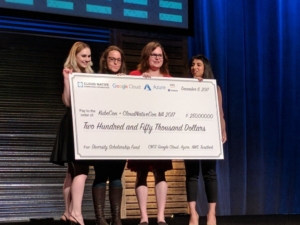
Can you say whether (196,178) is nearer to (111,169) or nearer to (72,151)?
(111,169)

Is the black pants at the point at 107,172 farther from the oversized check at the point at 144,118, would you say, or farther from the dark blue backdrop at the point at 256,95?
the dark blue backdrop at the point at 256,95

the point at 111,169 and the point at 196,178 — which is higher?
the point at 111,169

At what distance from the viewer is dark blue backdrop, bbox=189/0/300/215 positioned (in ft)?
18.6

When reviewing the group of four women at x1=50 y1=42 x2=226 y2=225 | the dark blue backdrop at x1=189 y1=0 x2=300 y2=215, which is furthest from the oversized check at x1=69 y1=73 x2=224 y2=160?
→ the dark blue backdrop at x1=189 y1=0 x2=300 y2=215

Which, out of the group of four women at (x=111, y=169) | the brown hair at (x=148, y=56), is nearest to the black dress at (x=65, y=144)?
the group of four women at (x=111, y=169)

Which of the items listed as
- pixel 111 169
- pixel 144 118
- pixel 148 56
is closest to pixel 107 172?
pixel 111 169

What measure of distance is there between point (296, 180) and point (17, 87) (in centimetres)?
315

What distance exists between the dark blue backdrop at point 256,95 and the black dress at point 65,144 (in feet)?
8.19

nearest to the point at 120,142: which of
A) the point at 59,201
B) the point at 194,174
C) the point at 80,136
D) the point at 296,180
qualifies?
→ the point at 80,136

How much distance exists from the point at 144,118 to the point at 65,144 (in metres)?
0.55

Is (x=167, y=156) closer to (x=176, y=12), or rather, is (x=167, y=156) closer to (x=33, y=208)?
(x=33, y=208)

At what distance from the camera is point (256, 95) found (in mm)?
5809

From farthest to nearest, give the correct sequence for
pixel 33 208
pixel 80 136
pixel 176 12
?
pixel 176 12, pixel 33 208, pixel 80 136

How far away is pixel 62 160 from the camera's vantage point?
3418 mm
